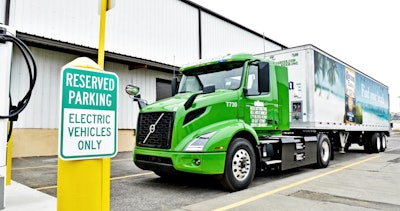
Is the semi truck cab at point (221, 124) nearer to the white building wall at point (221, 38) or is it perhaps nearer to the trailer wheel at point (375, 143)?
the trailer wheel at point (375, 143)

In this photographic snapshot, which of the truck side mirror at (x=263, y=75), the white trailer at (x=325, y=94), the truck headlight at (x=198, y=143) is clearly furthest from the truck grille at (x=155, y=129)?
the white trailer at (x=325, y=94)

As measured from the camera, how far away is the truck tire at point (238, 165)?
546cm

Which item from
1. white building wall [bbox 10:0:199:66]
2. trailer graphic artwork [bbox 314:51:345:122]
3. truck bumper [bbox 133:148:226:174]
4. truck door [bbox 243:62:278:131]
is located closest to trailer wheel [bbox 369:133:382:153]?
trailer graphic artwork [bbox 314:51:345:122]

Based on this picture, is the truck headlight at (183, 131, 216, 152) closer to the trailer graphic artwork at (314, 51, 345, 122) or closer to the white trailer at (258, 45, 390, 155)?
the white trailer at (258, 45, 390, 155)

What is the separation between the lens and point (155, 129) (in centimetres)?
573

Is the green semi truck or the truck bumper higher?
the green semi truck

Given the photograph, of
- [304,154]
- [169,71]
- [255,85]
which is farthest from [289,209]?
[169,71]

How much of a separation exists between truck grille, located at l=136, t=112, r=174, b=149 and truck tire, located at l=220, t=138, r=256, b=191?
117cm

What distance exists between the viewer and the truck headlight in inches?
205

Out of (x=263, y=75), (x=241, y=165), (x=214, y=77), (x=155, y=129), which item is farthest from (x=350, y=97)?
(x=155, y=129)

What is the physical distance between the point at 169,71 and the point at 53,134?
666 cm

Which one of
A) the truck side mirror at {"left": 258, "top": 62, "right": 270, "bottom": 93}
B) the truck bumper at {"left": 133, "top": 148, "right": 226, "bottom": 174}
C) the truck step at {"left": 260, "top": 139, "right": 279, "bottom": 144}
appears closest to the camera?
the truck bumper at {"left": 133, "top": 148, "right": 226, "bottom": 174}

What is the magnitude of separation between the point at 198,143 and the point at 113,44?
963 centimetres

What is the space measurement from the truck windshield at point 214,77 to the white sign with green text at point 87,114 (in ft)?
13.5
